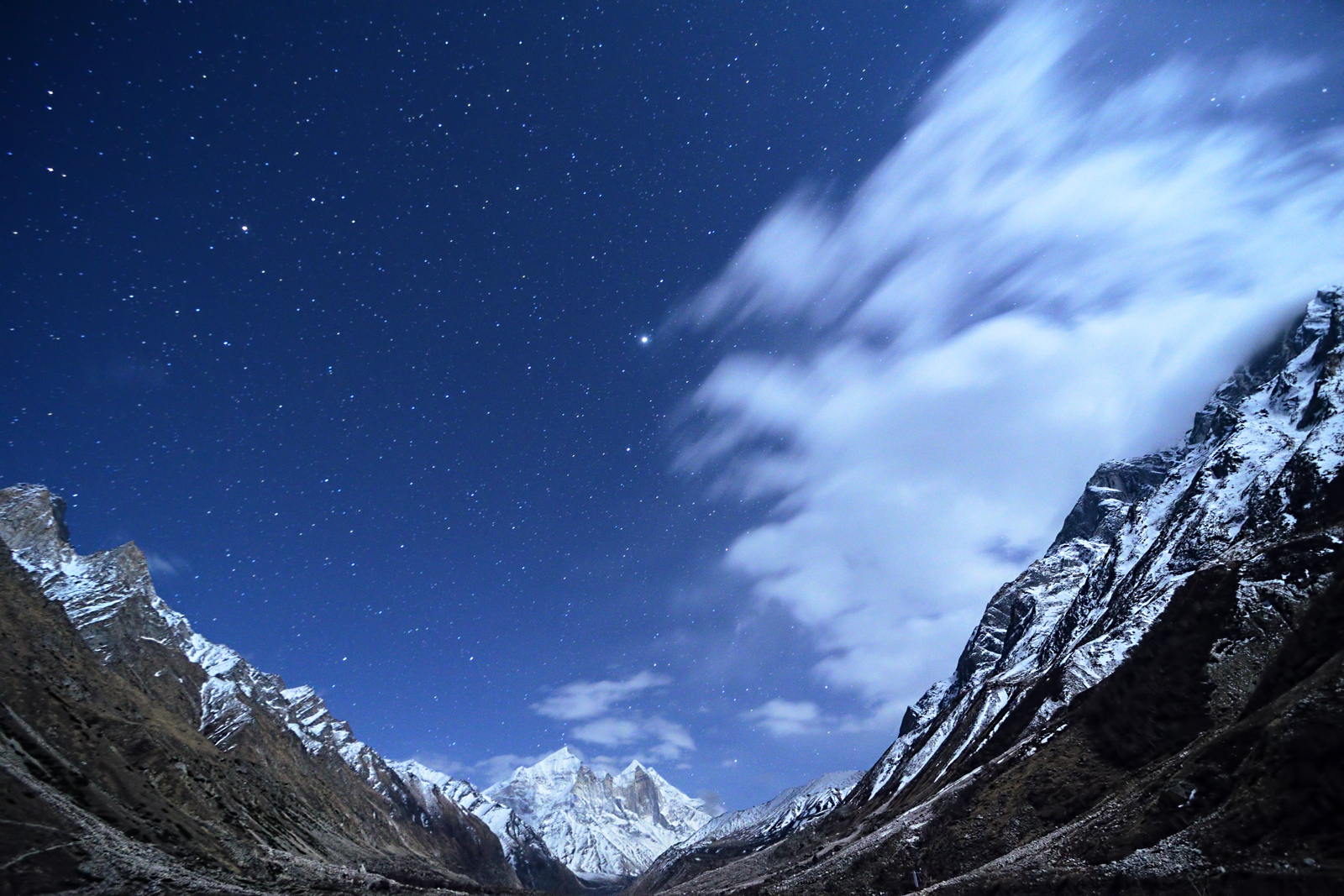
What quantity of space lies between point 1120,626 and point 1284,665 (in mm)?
53951

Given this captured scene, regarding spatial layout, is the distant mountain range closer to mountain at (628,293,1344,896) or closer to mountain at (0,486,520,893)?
mountain at (628,293,1344,896)

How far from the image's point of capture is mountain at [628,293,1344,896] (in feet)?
129

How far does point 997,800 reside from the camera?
8206cm

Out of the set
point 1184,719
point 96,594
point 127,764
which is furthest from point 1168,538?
point 96,594

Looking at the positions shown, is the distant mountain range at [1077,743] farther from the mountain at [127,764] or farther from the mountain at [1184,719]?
the mountain at [127,764]

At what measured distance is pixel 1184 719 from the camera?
71125mm

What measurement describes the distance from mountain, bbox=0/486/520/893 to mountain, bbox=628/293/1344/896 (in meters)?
87.0

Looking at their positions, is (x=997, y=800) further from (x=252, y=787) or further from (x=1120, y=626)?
(x=252, y=787)

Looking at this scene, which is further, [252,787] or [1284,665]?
[252,787]

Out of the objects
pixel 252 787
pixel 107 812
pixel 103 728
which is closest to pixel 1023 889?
pixel 107 812

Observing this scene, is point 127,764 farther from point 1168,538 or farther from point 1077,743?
point 1168,538

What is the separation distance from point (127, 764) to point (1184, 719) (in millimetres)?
150478

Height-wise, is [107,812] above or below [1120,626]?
above

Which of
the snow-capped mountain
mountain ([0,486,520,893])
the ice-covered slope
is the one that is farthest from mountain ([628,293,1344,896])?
the snow-capped mountain
